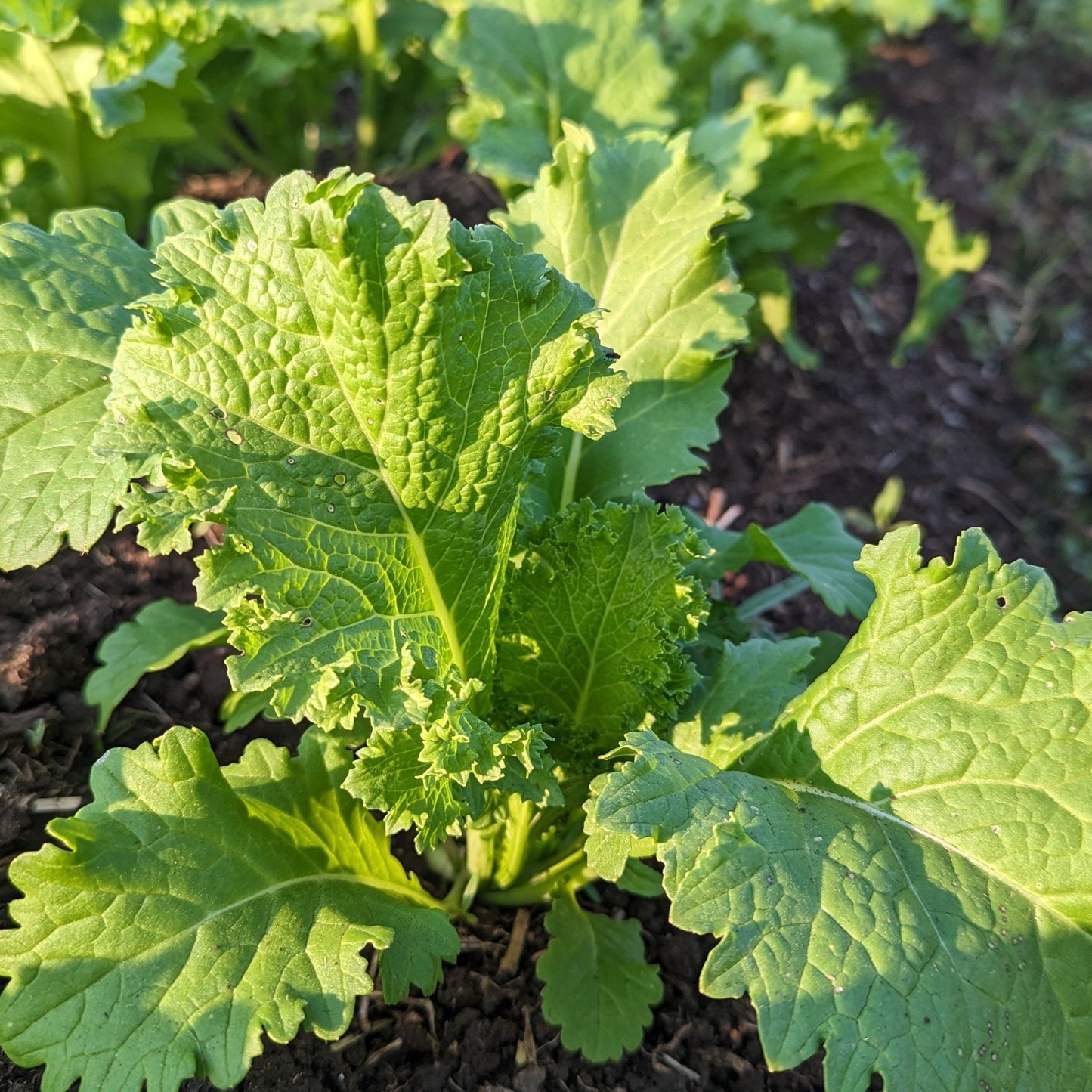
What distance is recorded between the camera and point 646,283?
2158mm

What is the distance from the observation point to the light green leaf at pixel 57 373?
5.57 feet

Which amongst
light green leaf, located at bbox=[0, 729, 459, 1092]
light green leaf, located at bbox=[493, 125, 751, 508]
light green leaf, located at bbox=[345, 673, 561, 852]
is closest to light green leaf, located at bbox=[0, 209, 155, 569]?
light green leaf, located at bbox=[0, 729, 459, 1092]

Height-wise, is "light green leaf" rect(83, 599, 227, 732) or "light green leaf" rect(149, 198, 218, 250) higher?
"light green leaf" rect(149, 198, 218, 250)

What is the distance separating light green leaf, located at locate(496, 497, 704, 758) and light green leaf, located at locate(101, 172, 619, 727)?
270 mm

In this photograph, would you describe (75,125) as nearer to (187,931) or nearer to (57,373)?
(57,373)

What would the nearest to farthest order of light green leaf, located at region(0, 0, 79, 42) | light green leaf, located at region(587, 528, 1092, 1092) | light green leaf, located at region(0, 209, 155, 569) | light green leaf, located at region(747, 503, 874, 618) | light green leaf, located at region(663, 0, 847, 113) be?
light green leaf, located at region(587, 528, 1092, 1092)
light green leaf, located at region(0, 209, 155, 569)
light green leaf, located at region(747, 503, 874, 618)
light green leaf, located at region(0, 0, 79, 42)
light green leaf, located at region(663, 0, 847, 113)

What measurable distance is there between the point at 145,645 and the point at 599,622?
0.91 meters

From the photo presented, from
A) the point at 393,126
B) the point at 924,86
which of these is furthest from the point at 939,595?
the point at 924,86

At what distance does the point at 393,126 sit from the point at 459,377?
9.15 feet

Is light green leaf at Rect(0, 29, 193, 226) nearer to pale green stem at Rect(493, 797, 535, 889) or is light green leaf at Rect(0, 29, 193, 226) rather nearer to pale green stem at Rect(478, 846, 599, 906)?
pale green stem at Rect(493, 797, 535, 889)

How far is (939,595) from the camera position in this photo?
165 centimetres

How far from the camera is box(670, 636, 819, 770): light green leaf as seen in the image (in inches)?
74.4

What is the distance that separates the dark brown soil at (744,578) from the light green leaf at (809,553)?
0.62 metres

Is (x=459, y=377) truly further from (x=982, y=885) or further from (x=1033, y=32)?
(x=1033, y=32)
